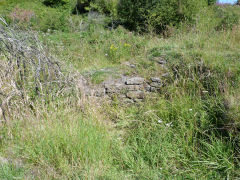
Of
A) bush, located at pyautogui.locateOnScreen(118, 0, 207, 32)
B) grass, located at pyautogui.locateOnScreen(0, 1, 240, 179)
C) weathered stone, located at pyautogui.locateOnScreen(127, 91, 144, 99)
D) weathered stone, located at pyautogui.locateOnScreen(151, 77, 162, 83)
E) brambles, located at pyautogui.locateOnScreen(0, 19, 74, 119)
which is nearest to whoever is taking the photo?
grass, located at pyautogui.locateOnScreen(0, 1, 240, 179)

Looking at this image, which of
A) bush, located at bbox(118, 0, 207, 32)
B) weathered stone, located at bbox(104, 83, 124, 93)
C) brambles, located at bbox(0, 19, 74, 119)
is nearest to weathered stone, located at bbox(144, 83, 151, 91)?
weathered stone, located at bbox(104, 83, 124, 93)

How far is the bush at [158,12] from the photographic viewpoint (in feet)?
25.1

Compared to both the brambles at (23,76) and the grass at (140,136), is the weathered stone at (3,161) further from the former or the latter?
the brambles at (23,76)

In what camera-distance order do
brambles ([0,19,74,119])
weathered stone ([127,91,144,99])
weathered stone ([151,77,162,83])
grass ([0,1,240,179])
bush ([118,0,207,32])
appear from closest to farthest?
grass ([0,1,240,179]) < brambles ([0,19,74,119]) < weathered stone ([127,91,144,99]) < weathered stone ([151,77,162,83]) < bush ([118,0,207,32])

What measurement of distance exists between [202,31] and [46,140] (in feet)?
16.3

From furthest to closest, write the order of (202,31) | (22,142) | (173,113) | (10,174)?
(202,31), (173,113), (22,142), (10,174)

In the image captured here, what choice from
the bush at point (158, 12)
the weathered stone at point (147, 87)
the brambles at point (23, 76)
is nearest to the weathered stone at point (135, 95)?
the weathered stone at point (147, 87)

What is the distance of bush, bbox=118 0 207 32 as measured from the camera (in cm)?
764

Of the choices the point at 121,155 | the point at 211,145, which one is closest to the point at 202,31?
the point at 211,145

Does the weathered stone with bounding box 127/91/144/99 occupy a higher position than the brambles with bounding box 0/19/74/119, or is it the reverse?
the brambles with bounding box 0/19/74/119

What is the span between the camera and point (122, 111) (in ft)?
12.5

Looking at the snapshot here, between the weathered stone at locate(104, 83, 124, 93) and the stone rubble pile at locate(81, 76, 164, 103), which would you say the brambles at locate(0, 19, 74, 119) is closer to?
the stone rubble pile at locate(81, 76, 164, 103)

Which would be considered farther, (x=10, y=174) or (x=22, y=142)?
(x=22, y=142)

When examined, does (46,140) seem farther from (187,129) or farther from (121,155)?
(187,129)
